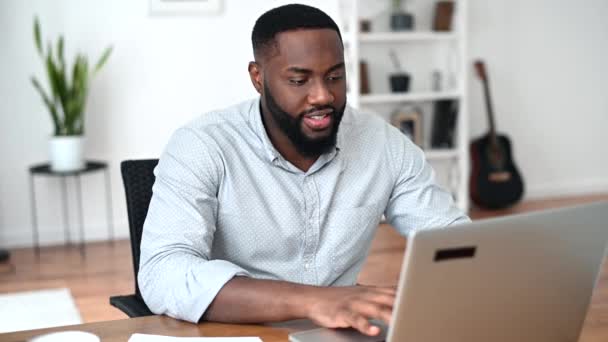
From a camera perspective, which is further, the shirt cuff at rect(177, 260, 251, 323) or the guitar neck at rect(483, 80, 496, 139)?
the guitar neck at rect(483, 80, 496, 139)

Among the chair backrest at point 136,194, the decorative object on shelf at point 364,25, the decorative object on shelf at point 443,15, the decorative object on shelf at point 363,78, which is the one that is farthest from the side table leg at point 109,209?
the chair backrest at point 136,194

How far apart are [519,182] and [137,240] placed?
396cm

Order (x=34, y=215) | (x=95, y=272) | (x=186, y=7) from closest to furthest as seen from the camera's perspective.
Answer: (x=95, y=272) < (x=34, y=215) < (x=186, y=7)

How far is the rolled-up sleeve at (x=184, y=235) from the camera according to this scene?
52.2 inches

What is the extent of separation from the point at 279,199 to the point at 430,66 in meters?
3.84

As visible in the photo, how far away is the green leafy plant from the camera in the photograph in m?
4.11

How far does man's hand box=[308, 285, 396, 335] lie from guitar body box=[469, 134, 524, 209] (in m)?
4.09

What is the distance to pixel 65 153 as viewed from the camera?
4.14 metres

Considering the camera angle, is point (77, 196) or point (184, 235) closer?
point (184, 235)

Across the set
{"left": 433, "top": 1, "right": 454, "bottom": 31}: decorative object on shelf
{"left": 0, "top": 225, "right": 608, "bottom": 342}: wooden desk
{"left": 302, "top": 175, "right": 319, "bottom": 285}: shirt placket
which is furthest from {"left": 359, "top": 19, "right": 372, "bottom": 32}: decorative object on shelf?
{"left": 0, "top": 225, "right": 608, "bottom": 342}: wooden desk

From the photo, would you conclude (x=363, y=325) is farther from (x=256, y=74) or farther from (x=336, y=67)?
(x=256, y=74)

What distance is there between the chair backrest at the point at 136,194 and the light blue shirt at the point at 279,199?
13 centimetres

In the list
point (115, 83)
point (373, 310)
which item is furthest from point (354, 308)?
point (115, 83)

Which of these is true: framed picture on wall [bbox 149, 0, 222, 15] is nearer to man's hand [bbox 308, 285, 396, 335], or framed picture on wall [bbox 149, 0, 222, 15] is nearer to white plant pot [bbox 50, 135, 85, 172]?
white plant pot [bbox 50, 135, 85, 172]
